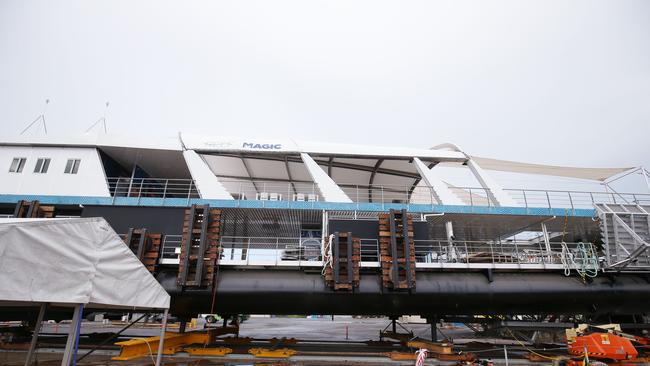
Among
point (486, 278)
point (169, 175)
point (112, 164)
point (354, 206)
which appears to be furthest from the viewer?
point (169, 175)

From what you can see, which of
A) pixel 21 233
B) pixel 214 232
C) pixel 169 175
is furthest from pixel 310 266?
pixel 169 175

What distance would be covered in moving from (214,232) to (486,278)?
9.99 metres

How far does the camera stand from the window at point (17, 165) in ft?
52.5

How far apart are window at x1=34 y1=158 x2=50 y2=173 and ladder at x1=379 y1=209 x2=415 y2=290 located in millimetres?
15285

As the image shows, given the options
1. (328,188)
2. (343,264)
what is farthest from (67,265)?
(328,188)

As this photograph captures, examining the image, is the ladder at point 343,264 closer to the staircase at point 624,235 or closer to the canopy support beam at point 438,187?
the canopy support beam at point 438,187

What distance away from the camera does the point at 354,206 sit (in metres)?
14.6

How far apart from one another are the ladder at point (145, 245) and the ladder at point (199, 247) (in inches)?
40.9

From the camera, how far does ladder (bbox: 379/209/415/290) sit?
11820mm

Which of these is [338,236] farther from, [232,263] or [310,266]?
[232,263]

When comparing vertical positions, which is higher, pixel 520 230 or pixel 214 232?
pixel 520 230

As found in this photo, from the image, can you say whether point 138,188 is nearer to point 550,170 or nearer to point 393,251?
point 393,251

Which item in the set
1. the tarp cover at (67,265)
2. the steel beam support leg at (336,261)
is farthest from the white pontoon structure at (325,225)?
the tarp cover at (67,265)

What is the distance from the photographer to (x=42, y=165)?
1606 cm
